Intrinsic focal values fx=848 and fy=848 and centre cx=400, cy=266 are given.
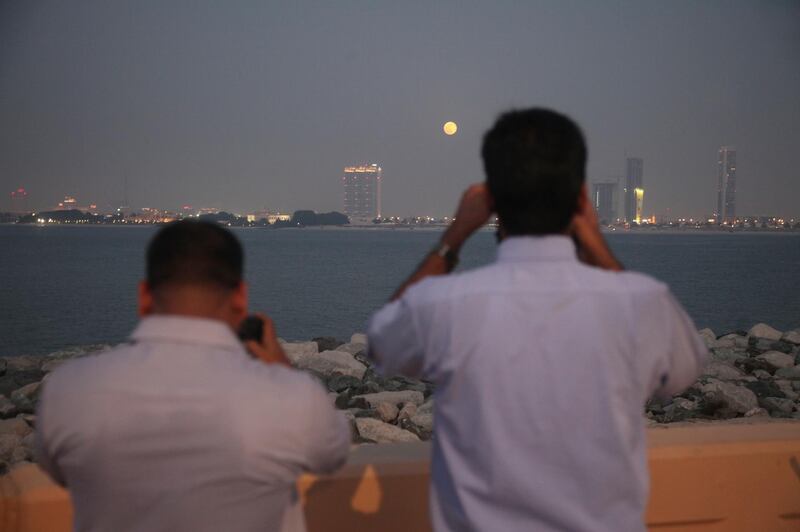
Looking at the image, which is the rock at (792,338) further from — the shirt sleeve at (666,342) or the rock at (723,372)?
the shirt sleeve at (666,342)

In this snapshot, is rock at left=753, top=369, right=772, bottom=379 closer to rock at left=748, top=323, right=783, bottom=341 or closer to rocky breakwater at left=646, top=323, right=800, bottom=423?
rocky breakwater at left=646, top=323, right=800, bottom=423

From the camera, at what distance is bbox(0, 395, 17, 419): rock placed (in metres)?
11.6

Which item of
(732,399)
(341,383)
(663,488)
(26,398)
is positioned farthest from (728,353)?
(663,488)

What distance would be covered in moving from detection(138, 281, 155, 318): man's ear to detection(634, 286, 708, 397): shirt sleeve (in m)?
1.14

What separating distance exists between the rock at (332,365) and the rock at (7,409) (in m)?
5.03

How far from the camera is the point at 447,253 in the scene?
89.9 inches

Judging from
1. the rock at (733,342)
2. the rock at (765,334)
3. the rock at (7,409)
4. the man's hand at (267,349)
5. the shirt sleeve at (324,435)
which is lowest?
the rock at (733,342)

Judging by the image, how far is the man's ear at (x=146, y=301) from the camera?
1994mm

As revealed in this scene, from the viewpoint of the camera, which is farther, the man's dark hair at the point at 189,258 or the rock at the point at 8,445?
the rock at the point at 8,445

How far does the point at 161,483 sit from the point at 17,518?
108 centimetres

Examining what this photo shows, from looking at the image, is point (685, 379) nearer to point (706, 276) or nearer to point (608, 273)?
point (608, 273)

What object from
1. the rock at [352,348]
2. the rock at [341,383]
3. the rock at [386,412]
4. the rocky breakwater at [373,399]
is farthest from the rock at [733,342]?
the rock at [386,412]

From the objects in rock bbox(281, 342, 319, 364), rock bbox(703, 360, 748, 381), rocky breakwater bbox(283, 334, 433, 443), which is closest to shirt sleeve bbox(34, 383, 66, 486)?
rocky breakwater bbox(283, 334, 433, 443)

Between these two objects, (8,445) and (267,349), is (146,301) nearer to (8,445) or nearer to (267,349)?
(267,349)
